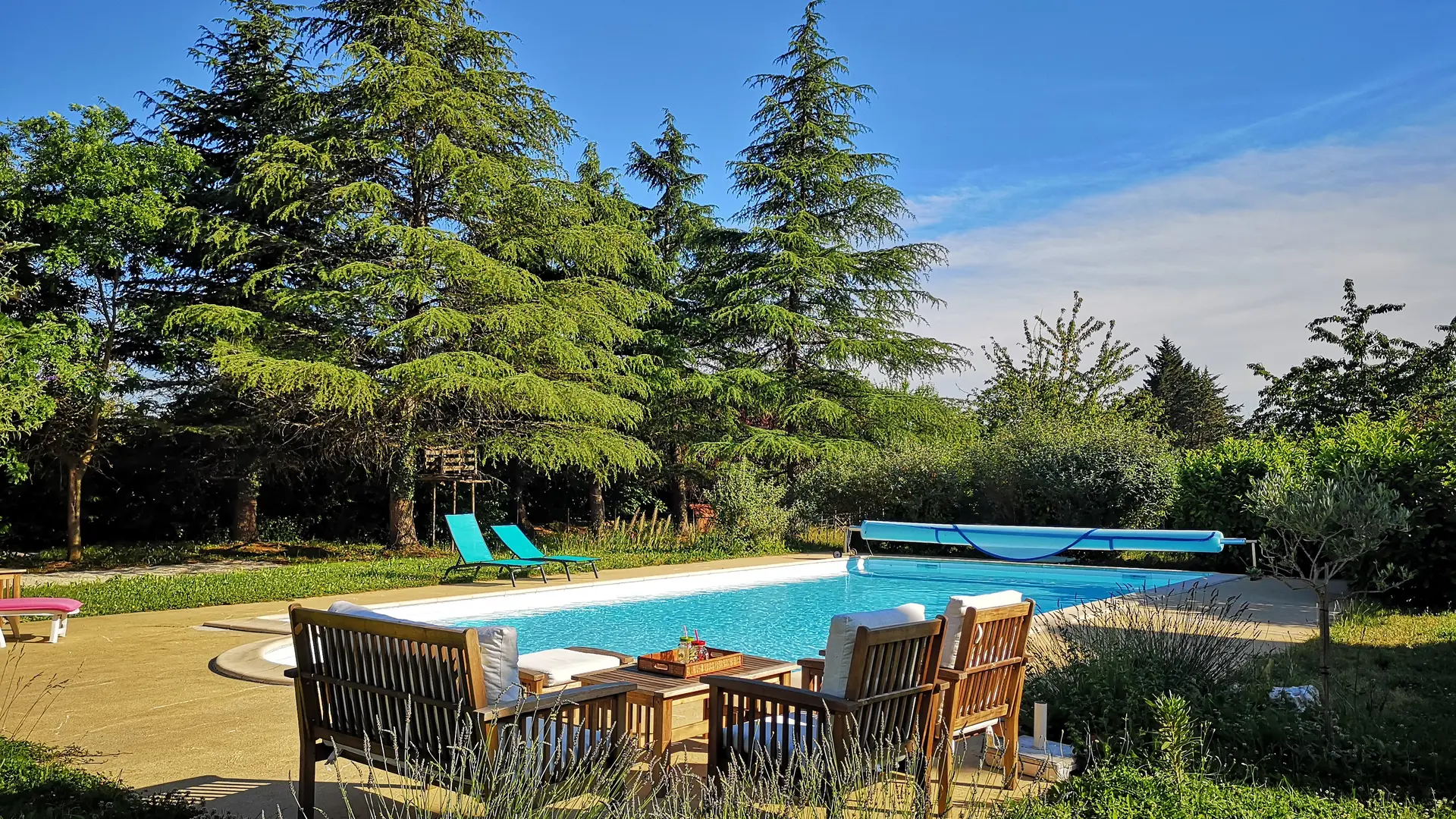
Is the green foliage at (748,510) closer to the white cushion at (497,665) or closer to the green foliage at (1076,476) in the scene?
the green foliage at (1076,476)

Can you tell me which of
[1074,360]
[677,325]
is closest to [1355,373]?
[1074,360]

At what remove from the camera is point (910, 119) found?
15.3 meters

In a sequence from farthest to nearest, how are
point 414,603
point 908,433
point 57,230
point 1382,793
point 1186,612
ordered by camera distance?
point 908,433, point 57,230, point 414,603, point 1186,612, point 1382,793

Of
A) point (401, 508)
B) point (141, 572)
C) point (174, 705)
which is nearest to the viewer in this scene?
point (174, 705)

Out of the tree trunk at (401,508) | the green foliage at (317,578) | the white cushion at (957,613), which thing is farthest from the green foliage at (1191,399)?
the white cushion at (957,613)

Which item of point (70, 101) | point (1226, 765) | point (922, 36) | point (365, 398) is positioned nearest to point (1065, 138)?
point (922, 36)

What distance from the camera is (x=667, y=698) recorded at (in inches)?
169

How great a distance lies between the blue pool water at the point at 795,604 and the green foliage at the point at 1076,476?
4.14 ft

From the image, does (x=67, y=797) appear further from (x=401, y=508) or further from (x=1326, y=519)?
(x=401, y=508)

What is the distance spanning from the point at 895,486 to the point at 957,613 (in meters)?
13.5

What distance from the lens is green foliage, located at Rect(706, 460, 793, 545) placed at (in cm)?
1684

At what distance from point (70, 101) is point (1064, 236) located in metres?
15.0

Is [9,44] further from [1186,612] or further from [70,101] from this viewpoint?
[1186,612]

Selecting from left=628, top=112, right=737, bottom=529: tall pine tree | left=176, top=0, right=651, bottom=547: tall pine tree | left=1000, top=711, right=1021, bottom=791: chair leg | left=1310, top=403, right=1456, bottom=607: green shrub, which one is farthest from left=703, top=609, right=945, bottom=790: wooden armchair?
left=628, top=112, right=737, bottom=529: tall pine tree
